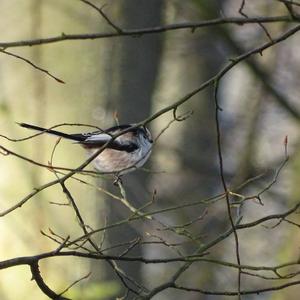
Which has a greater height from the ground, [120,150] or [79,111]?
[79,111]

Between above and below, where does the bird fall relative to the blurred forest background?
below

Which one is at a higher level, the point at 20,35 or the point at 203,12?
the point at 203,12

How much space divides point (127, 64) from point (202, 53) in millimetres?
2883

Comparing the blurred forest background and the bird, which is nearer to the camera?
the bird

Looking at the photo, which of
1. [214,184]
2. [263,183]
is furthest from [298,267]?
[214,184]

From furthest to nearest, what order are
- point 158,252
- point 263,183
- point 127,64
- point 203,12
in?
point 158,252
point 263,183
point 203,12
point 127,64

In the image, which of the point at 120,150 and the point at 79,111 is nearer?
the point at 120,150

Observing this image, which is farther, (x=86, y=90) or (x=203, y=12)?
(x=203, y=12)

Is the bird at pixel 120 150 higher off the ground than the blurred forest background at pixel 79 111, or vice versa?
the blurred forest background at pixel 79 111

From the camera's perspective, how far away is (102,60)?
4648 millimetres

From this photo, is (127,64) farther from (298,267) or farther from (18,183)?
(298,267)

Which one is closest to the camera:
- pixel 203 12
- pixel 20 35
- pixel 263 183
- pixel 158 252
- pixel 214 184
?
pixel 20 35

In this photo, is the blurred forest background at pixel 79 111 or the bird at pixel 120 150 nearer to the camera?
the bird at pixel 120 150

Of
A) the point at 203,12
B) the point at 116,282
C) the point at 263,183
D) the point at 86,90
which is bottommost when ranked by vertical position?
the point at 116,282
